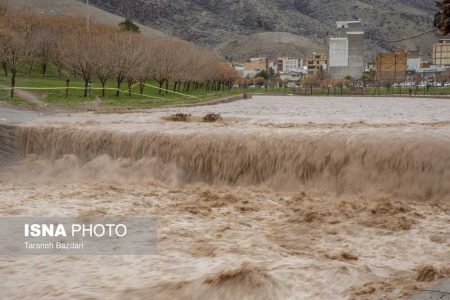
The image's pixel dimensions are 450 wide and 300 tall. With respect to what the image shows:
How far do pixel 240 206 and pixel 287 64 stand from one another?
181 metres

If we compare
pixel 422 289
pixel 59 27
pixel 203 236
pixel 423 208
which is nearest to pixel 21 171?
pixel 203 236

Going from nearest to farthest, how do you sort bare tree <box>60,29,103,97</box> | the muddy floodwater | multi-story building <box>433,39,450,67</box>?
the muddy floodwater < bare tree <box>60,29,103,97</box> < multi-story building <box>433,39,450,67</box>

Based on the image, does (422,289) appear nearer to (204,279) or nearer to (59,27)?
(204,279)

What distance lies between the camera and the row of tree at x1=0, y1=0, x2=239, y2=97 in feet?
141

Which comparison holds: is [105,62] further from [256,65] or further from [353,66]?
[256,65]

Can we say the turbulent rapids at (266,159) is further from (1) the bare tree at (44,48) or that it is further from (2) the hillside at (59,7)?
(2) the hillside at (59,7)

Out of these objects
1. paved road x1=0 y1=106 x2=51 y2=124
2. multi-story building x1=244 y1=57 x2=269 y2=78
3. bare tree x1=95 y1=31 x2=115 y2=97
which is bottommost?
paved road x1=0 y1=106 x2=51 y2=124

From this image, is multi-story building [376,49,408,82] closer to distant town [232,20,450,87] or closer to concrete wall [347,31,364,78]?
distant town [232,20,450,87]

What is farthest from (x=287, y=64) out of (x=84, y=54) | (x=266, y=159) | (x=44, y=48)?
(x=266, y=159)

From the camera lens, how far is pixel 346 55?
15550cm

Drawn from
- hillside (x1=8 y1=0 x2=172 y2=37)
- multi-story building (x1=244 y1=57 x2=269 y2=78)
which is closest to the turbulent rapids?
hillside (x1=8 y1=0 x2=172 y2=37)

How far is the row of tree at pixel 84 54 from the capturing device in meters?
43.0

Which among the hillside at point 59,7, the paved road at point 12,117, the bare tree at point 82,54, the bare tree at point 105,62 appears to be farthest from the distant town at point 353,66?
the paved road at point 12,117

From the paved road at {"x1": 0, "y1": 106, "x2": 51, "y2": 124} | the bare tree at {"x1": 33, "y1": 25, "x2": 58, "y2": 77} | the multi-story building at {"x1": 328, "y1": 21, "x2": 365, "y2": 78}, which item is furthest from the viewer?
the multi-story building at {"x1": 328, "y1": 21, "x2": 365, "y2": 78}
